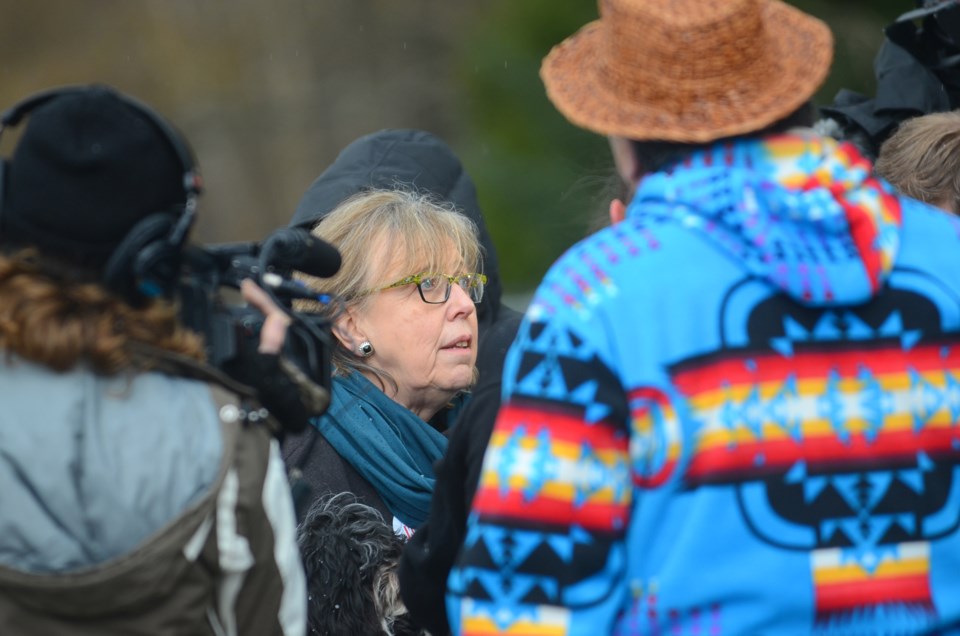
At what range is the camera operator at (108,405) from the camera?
64.1 inches

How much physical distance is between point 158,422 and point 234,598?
298 mm

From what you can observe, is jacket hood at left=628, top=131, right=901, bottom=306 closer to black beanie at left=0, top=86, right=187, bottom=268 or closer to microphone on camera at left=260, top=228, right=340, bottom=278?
microphone on camera at left=260, top=228, right=340, bottom=278

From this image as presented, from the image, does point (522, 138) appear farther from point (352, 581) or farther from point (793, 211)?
point (793, 211)

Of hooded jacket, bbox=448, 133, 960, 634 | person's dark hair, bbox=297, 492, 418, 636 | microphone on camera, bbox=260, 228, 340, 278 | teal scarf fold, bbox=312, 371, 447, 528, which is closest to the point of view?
hooded jacket, bbox=448, 133, 960, 634

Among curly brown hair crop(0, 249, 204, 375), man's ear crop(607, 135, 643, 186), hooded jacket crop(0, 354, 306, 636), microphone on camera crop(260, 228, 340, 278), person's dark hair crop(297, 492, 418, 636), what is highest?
Answer: man's ear crop(607, 135, 643, 186)

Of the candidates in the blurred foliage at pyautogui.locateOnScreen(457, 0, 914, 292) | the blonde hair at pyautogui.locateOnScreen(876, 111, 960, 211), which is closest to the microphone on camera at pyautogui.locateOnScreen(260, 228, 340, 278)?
the blonde hair at pyautogui.locateOnScreen(876, 111, 960, 211)

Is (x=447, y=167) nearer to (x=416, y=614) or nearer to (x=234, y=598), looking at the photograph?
(x=416, y=614)

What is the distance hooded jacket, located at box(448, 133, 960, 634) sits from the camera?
1.57m

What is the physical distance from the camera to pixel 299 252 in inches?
79.4

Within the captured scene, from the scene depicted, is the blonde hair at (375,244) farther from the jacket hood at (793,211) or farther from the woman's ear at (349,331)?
the jacket hood at (793,211)

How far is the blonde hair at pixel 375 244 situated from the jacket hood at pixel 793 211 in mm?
1308

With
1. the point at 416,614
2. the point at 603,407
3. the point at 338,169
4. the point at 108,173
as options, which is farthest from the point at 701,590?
the point at 338,169

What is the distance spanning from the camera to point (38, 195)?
1.68m

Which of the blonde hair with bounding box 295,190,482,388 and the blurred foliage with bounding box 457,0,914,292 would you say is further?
the blurred foliage with bounding box 457,0,914,292
